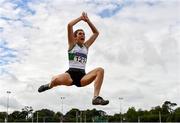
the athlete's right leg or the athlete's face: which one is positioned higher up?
the athlete's face

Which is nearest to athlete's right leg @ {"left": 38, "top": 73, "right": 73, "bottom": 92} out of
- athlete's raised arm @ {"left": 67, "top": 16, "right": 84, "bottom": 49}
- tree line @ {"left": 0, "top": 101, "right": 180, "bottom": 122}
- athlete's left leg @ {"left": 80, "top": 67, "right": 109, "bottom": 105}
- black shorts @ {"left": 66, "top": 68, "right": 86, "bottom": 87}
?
black shorts @ {"left": 66, "top": 68, "right": 86, "bottom": 87}

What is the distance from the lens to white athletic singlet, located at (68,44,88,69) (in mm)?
12984

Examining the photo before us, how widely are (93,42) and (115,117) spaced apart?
90.8 meters

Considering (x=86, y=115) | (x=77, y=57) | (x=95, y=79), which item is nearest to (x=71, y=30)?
(x=77, y=57)

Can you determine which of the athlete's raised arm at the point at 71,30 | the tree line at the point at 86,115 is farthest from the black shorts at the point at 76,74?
the tree line at the point at 86,115

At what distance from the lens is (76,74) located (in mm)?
12945

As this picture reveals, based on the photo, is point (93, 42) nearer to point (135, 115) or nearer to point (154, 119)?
point (154, 119)

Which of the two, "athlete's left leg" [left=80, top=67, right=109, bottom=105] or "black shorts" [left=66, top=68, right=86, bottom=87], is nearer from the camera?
"athlete's left leg" [left=80, top=67, right=109, bottom=105]

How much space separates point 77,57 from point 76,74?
0.47m

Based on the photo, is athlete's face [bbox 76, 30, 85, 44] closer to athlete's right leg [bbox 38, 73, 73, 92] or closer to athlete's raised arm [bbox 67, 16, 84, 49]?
athlete's raised arm [bbox 67, 16, 84, 49]

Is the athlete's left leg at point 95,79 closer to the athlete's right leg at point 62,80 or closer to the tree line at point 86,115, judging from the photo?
the athlete's right leg at point 62,80

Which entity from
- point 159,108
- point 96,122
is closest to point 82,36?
point 96,122

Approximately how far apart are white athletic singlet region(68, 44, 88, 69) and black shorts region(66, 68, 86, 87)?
0.11 metres

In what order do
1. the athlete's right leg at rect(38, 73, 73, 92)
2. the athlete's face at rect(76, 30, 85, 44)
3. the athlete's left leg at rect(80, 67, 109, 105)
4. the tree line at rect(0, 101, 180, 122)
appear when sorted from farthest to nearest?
the tree line at rect(0, 101, 180, 122) < the athlete's face at rect(76, 30, 85, 44) < the athlete's right leg at rect(38, 73, 73, 92) < the athlete's left leg at rect(80, 67, 109, 105)
